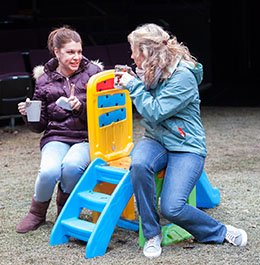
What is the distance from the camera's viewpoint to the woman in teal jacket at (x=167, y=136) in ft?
10.9

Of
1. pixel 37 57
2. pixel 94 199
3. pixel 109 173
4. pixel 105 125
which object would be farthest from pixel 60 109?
pixel 37 57

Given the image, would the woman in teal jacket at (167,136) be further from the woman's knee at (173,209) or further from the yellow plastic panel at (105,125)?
the yellow plastic panel at (105,125)

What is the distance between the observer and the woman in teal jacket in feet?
10.9

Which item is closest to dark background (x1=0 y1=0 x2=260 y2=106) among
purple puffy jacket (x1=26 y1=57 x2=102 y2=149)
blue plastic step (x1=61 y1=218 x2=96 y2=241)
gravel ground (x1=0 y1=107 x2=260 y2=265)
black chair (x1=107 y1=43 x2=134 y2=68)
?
black chair (x1=107 y1=43 x2=134 y2=68)

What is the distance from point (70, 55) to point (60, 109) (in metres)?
0.37

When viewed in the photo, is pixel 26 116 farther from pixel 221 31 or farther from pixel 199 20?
pixel 221 31

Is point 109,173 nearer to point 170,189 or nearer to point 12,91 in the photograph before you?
point 170,189

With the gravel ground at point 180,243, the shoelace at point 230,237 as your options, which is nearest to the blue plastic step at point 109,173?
the gravel ground at point 180,243

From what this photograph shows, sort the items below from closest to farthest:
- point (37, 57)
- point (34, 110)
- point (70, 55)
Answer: point (34, 110), point (70, 55), point (37, 57)

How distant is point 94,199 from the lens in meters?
3.56

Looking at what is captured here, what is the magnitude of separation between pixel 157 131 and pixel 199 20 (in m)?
8.78

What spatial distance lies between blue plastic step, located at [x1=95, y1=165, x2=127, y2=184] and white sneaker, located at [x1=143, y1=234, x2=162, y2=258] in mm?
464

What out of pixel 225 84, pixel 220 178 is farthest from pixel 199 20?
pixel 220 178

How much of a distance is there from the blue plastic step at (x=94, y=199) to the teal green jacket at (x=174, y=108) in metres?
0.50
